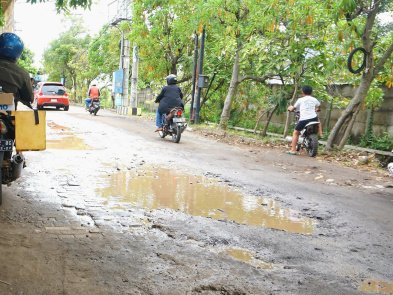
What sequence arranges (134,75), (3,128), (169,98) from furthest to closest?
1. (134,75)
2. (169,98)
3. (3,128)

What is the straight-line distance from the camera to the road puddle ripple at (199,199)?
460 cm

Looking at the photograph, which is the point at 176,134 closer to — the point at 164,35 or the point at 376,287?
the point at 376,287

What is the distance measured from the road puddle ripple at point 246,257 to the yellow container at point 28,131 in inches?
87.3

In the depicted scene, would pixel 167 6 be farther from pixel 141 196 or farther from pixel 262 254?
pixel 262 254

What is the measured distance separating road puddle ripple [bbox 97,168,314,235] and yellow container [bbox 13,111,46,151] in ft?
3.85

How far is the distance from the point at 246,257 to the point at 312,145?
751cm

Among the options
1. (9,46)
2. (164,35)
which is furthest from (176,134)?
(164,35)

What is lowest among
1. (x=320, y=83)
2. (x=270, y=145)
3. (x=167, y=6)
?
Answer: (x=270, y=145)

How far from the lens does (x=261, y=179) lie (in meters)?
6.92

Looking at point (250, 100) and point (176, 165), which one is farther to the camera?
point (250, 100)

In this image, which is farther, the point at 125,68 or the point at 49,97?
the point at 125,68

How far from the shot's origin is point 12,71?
4727 millimetres

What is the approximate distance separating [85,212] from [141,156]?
4.09 m

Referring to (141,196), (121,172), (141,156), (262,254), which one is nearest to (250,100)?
(141,156)
